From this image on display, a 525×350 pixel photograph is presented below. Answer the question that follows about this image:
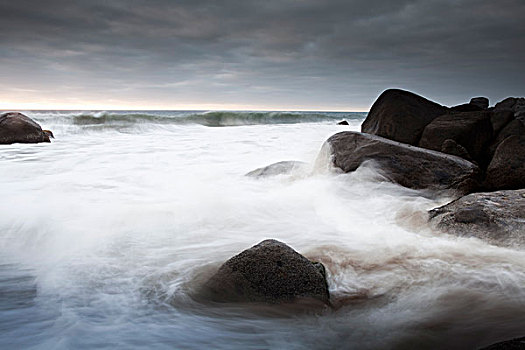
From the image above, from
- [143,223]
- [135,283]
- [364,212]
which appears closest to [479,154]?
[364,212]

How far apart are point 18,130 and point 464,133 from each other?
10.6 meters

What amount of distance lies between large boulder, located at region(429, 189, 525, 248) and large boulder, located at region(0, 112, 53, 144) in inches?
415

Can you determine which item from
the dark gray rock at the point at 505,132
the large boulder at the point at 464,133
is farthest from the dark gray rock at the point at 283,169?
the dark gray rock at the point at 505,132

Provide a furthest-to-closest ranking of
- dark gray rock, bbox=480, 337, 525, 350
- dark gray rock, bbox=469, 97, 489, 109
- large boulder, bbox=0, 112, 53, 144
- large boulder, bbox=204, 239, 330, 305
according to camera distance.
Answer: dark gray rock, bbox=469, 97, 489, 109, large boulder, bbox=0, 112, 53, 144, large boulder, bbox=204, 239, 330, 305, dark gray rock, bbox=480, 337, 525, 350

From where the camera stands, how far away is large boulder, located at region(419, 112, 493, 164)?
5.67 metres

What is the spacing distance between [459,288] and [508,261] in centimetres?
52

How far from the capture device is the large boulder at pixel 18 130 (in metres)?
10.1

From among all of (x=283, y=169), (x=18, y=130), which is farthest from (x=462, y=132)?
(x=18, y=130)

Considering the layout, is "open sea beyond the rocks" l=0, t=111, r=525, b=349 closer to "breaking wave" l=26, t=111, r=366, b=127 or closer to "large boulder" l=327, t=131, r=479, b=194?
"large boulder" l=327, t=131, r=479, b=194

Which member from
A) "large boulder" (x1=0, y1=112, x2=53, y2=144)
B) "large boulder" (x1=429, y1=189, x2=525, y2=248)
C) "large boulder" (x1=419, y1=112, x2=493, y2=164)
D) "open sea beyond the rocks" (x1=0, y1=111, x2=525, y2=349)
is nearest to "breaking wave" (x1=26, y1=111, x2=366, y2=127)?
"large boulder" (x1=0, y1=112, x2=53, y2=144)

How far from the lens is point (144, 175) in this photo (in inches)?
245

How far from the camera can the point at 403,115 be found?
253 inches

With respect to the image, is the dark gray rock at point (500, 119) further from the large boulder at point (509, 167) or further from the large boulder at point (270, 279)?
the large boulder at point (270, 279)

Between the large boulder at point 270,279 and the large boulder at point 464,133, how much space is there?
408 centimetres
